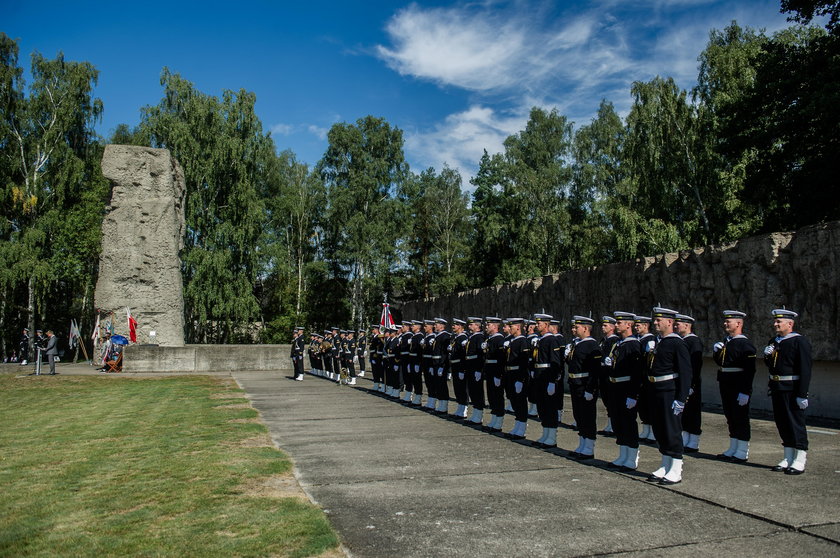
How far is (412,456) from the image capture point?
357 inches

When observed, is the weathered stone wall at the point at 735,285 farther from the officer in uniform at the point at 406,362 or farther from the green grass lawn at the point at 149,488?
the green grass lawn at the point at 149,488

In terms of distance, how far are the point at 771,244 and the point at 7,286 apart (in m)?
39.5

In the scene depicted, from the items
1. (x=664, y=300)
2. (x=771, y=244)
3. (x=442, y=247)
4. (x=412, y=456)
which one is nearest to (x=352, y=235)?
(x=442, y=247)

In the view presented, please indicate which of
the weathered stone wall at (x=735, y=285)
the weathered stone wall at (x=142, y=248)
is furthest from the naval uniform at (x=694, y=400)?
the weathered stone wall at (x=142, y=248)

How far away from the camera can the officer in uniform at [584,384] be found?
891 centimetres

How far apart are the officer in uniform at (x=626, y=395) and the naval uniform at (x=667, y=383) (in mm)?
263

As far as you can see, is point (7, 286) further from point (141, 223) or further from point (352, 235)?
point (352, 235)

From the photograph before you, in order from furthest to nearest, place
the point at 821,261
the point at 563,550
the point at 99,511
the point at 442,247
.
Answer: the point at 442,247
the point at 821,261
the point at 99,511
the point at 563,550

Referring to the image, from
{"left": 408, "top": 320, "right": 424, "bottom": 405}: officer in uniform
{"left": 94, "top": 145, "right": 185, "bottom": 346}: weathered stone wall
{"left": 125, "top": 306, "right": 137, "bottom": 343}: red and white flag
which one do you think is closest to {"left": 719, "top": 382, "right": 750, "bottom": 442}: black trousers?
{"left": 408, "top": 320, "right": 424, "bottom": 405}: officer in uniform

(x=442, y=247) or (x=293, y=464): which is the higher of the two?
(x=442, y=247)

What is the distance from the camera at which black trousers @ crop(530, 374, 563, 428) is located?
9844 millimetres

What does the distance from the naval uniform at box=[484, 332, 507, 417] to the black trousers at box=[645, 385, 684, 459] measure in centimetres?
397

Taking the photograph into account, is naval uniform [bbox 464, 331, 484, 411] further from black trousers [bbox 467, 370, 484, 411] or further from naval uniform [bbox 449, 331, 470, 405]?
naval uniform [bbox 449, 331, 470, 405]

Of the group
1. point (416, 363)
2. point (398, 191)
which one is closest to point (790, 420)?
point (416, 363)
